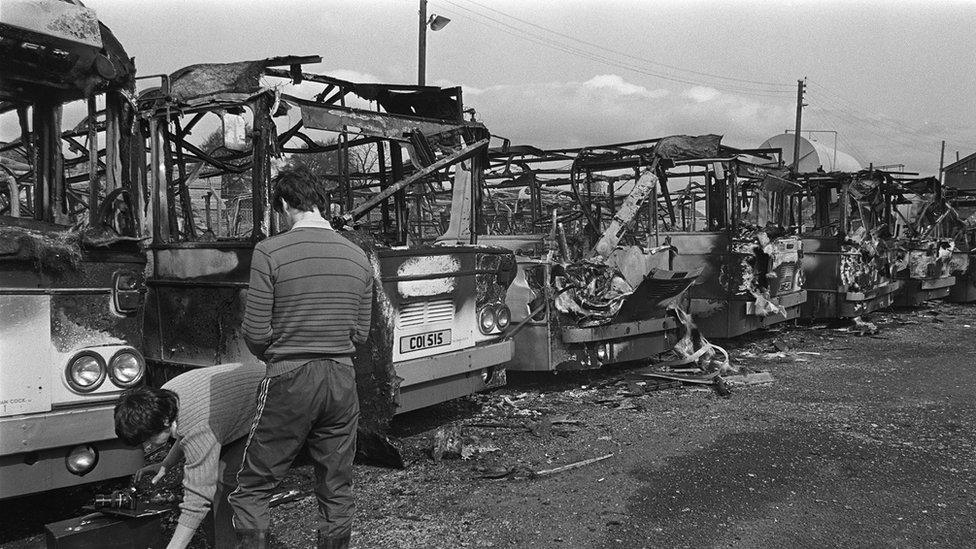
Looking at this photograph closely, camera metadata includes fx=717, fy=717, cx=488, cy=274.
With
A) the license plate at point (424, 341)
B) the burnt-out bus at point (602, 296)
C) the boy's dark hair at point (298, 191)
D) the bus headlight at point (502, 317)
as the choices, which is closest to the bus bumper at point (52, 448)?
the boy's dark hair at point (298, 191)

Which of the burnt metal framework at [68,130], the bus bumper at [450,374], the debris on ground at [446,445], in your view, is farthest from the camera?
the debris on ground at [446,445]

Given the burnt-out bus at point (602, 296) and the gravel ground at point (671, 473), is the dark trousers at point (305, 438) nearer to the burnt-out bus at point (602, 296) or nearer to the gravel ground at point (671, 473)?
the gravel ground at point (671, 473)

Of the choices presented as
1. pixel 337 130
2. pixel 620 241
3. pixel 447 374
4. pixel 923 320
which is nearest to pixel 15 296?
pixel 337 130

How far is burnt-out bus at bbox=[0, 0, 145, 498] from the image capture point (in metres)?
3.61

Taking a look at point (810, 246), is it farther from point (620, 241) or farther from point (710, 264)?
point (620, 241)

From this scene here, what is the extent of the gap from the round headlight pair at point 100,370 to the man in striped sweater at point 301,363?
53.4 inches

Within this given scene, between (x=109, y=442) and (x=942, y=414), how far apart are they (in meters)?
6.72

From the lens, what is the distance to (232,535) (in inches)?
133

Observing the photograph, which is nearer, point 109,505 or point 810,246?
point 109,505

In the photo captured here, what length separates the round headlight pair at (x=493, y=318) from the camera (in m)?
5.86

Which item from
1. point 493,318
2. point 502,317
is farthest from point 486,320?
point 502,317

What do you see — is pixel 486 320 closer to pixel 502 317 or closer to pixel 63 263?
pixel 502 317

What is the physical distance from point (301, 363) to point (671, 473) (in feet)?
9.82

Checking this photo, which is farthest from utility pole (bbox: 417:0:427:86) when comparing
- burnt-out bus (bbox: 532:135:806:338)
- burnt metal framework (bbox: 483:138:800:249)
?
burnt-out bus (bbox: 532:135:806:338)
